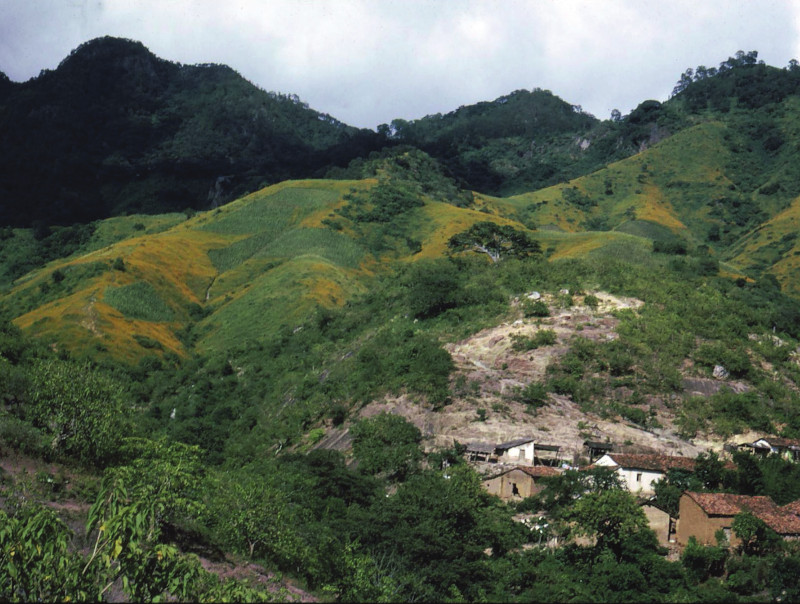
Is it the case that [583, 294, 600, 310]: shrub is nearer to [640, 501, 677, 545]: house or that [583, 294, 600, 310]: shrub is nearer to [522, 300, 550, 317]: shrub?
[522, 300, 550, 317]: shrub

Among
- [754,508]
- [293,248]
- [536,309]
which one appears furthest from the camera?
[293,248]

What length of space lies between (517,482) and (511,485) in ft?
1.30

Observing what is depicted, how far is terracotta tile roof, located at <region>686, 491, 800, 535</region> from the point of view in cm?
3588

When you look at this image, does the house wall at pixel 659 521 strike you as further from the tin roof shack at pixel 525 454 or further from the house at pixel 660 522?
the tin roof shack at pixel 525 454

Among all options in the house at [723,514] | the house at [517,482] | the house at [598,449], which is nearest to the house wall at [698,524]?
the house at [723,514]

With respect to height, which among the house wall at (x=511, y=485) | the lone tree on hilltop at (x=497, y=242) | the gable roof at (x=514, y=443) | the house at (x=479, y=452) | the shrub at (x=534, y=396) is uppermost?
the lone tree on hilltop at (x=497, y=242)

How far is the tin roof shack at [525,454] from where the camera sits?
47094 millimetres

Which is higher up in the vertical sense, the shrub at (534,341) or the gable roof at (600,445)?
the shrub at (534,341)

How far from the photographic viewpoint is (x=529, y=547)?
37.9 metres

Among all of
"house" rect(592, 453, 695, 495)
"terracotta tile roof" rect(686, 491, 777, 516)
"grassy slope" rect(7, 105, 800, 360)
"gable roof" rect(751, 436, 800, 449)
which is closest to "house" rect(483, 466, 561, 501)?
"house" rect(592, 453, 695, 495)

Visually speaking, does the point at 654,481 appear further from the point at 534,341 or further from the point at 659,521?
the point at 534,341

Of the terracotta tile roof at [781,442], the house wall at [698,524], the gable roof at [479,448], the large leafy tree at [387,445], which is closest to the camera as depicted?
the house wall at [698,524]

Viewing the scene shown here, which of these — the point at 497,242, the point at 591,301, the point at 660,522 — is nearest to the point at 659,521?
the point at 660,522

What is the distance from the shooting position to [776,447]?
47.2 metres
